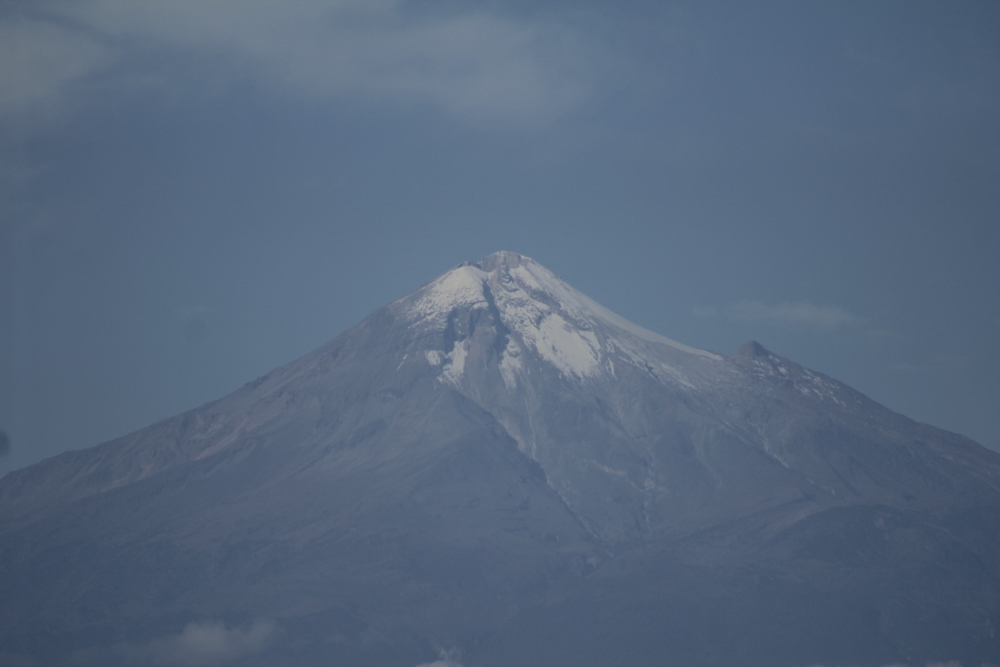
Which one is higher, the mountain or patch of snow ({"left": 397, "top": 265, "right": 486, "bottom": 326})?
patch of snow ({"left": 397, "top": 265, "right": 486, "bottom": 326})

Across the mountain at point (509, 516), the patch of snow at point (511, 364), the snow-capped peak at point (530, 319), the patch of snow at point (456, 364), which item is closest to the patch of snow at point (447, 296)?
the snow-capped peak at point (530, 319)

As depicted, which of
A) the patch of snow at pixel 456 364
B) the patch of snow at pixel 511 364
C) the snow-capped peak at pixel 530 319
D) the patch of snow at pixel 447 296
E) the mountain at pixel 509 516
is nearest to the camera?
the mountain at pixel 509 516

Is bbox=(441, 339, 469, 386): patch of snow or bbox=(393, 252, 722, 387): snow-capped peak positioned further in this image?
bbox=(393, 252, 722, 387): snow-capped peak

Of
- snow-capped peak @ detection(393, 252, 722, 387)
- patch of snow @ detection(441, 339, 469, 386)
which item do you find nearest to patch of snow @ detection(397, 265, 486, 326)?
snow-capped peak @ detection(393, 252, 722, 387)

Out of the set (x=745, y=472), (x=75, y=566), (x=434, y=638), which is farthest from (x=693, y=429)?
(x=75, y=566)

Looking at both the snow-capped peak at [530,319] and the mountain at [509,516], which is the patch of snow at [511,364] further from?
the mountain at [509,516]

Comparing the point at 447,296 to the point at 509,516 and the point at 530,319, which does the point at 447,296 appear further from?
the point at 509,516

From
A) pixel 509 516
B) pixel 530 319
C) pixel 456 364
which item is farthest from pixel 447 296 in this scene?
pixel 509 516

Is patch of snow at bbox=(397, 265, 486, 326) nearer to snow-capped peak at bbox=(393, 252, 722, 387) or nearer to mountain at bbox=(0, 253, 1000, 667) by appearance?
snow-capped peak at bbox=(393, 252, 722, 387)

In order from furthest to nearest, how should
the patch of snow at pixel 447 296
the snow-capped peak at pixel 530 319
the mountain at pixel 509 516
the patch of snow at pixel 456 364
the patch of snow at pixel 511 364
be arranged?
1. the patch of snow at pixel 447 296
2. the snow-capped peak at pixel 530 319
3. the patch of snow at pixel 511 364
4. the patch of snow at pixel 456 364
5. the mountain at pixel 509 516
